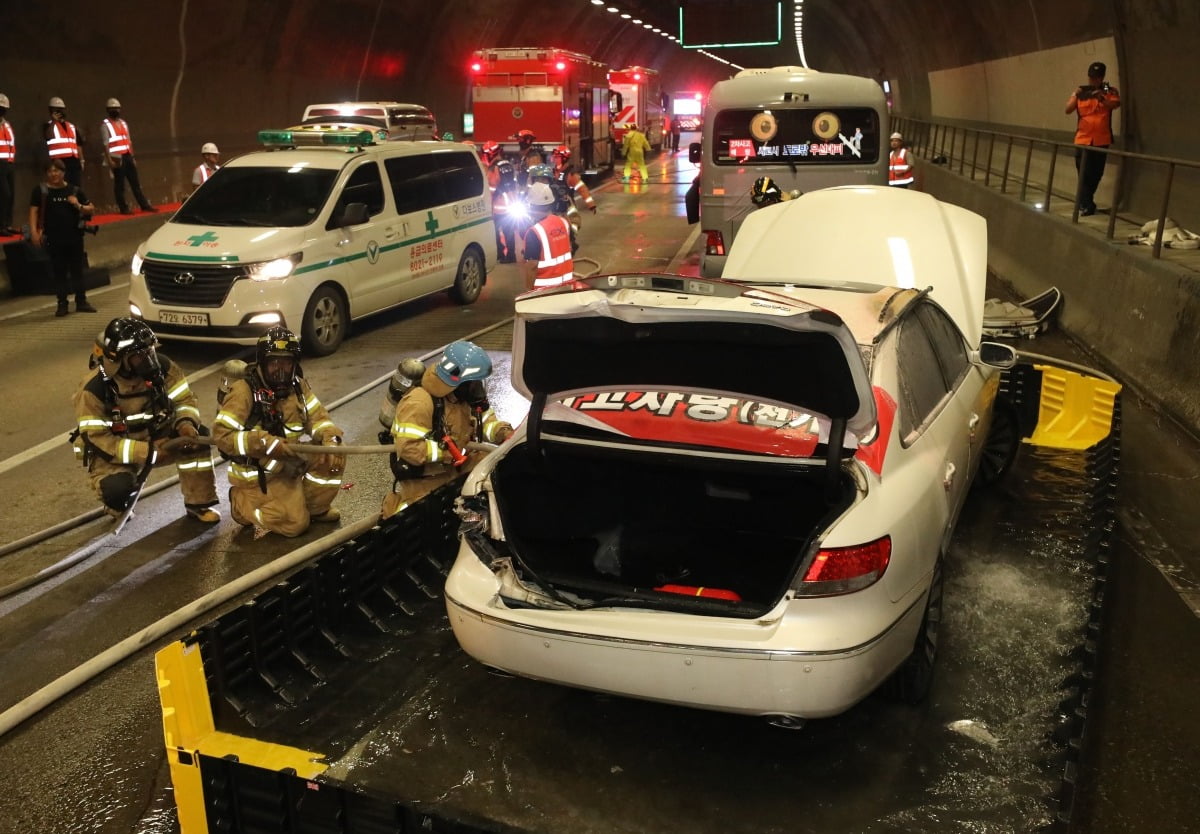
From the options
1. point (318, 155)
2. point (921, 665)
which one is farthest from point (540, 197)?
point (921, 665)

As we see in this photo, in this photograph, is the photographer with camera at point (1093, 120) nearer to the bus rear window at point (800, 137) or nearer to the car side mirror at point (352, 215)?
the bus rear window at point (800, 137)

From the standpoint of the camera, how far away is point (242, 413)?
622 cm

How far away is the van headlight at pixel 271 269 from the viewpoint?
10.2 metres

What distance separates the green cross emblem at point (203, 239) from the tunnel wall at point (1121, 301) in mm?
A: 8353

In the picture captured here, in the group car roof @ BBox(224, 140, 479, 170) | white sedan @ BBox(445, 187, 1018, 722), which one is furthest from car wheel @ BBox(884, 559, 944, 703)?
car roof @ BBox(224, 140, 479, 170)

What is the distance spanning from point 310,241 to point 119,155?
9315 mm

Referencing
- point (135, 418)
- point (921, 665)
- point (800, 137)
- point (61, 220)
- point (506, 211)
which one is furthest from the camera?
point (506, 211)

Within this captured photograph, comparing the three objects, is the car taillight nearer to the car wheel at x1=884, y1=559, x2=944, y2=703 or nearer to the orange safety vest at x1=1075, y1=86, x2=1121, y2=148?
the car wheel at x1=884, y1=559, x2=944, y2=703

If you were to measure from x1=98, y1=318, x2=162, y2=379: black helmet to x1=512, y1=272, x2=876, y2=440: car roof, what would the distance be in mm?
3326

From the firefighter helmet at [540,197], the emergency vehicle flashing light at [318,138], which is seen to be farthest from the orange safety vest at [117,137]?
the firefighter helmet at [540,197]

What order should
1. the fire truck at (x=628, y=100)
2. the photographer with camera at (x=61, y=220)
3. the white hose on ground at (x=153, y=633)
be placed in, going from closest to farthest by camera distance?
the white hose on ground at (x=153, y=633), the photographer with camera at (x=61, y=220), the fire truck at (x=628, y=100)

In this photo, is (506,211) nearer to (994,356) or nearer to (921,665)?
(994,356)

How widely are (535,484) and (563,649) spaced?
90cm

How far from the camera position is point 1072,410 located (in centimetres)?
749
